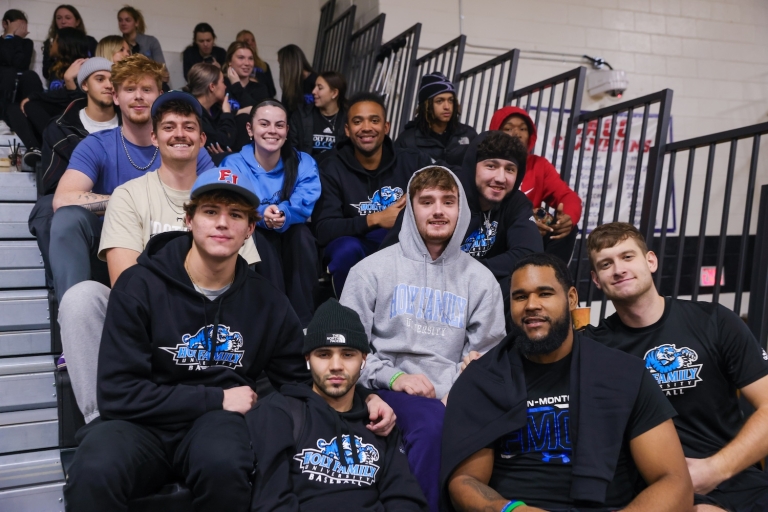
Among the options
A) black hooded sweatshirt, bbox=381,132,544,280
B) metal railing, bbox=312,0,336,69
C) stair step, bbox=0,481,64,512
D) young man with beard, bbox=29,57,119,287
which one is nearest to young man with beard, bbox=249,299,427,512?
stair step, bbox=0,481,64,512

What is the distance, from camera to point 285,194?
3.25 meters

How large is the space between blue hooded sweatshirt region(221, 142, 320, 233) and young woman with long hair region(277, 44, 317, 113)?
1.31 meters

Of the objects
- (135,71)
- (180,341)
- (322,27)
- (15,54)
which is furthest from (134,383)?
(322,27)

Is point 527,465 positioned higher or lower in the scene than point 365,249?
lower

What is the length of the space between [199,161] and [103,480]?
4.82 ft

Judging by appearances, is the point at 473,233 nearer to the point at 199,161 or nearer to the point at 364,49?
the point at 199,161

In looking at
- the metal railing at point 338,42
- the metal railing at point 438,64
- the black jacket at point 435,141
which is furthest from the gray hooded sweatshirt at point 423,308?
the metal railing at point 338,42

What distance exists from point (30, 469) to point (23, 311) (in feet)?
2.74

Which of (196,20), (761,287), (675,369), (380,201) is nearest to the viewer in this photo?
(675,369)

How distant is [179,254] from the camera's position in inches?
81.6

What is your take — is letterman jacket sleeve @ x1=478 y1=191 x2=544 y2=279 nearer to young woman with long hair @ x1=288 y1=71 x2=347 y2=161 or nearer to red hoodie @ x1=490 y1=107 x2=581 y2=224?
red hoodie @ x1=490 y1=107 x2=581 y2=224

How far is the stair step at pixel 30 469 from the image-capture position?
2.20 metres

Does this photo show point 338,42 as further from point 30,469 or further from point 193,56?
point 30,469

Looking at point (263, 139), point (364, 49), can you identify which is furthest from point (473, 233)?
point (364, 49)
